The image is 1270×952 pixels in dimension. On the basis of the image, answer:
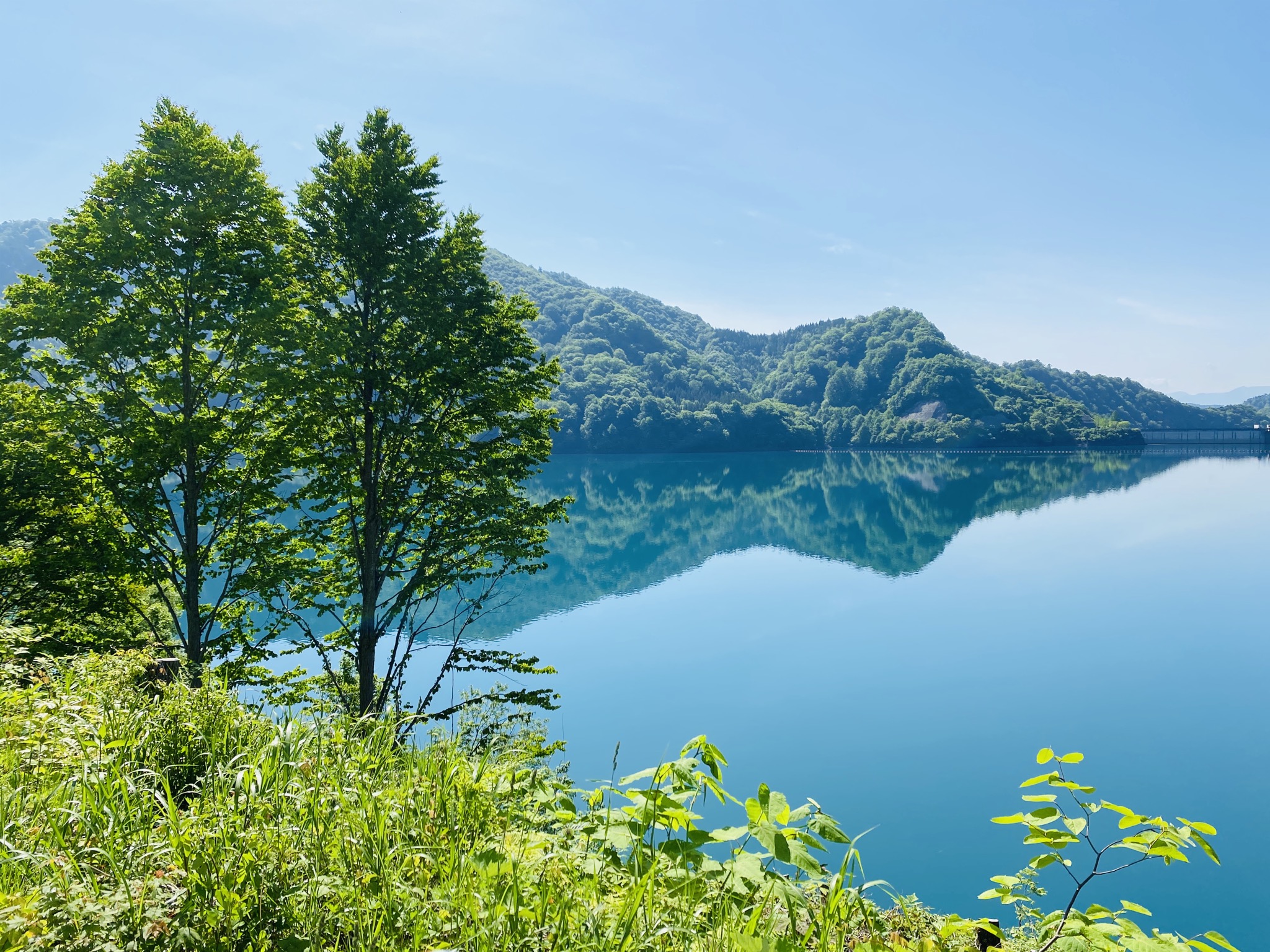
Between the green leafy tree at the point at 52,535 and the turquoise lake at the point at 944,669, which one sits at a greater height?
the green leafy tree at the point at 52,535

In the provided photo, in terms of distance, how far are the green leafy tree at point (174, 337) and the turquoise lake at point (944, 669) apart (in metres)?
8.76

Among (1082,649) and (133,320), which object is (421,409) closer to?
(133,320)

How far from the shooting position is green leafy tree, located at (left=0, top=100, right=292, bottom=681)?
1093 cm

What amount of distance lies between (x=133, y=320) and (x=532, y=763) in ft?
35.1

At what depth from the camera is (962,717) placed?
71.1 feet

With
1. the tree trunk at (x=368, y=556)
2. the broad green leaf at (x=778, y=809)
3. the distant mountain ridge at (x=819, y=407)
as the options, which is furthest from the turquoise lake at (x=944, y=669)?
the distant mountain ridge at (x=819, y=407)

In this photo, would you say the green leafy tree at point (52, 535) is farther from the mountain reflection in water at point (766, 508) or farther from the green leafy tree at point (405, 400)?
the mountain reflection in water at point (766, 508)

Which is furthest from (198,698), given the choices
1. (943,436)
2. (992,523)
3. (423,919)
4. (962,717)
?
(943,436)

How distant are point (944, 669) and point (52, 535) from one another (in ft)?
91.5

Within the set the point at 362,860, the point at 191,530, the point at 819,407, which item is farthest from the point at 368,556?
the point at 819,407

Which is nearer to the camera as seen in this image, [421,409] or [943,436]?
[421,409]

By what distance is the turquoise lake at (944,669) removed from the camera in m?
15.8

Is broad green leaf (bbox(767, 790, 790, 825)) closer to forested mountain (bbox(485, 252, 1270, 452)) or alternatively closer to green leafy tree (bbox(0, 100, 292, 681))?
green leafy tree (bbox(0, 100, 292, 681))

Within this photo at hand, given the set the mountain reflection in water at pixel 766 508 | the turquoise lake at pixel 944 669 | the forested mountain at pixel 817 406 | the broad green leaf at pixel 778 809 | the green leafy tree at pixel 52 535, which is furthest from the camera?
the forested mountain at pixel 817 406
